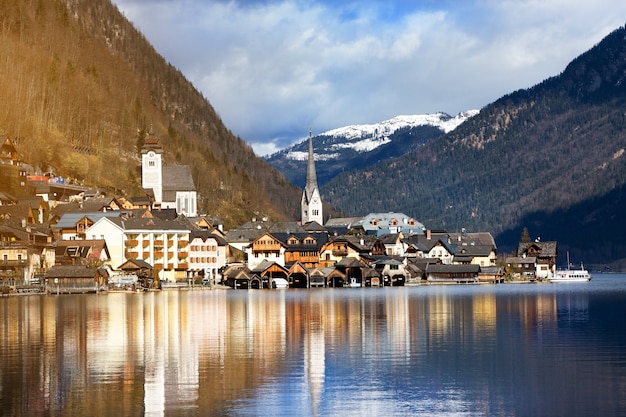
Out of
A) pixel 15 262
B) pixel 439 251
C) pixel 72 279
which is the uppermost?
pixel 439 251

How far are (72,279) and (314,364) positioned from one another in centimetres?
7869

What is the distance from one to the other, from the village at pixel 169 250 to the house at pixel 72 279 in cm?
11

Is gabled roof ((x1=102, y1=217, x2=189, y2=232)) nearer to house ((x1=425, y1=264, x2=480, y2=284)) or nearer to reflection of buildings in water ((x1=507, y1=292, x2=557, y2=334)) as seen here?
house ((x1=425, y1=264, x2=480, y2=284))

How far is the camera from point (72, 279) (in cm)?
11869

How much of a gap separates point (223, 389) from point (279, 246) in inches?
4757

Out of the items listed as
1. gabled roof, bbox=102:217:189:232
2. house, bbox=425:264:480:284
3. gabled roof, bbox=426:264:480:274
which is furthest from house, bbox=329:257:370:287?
gabled roof, bbox=102:217:189:232

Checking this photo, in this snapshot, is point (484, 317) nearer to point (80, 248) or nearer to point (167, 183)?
point (80, 248)

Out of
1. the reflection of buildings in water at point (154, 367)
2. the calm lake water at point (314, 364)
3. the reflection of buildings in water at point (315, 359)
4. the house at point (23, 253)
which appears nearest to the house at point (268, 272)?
the house at point (23, 253)

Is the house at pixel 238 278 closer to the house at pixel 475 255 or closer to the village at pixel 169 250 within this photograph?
the village at pixel 169 250

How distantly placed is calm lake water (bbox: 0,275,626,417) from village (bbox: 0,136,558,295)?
157 feet

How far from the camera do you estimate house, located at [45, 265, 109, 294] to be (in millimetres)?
116625

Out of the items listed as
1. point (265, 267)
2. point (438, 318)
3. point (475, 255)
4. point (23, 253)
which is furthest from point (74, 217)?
point (438, 318)

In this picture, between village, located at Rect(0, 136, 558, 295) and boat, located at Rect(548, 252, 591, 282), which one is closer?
village, located at Rect(0, 136, 558, 295)

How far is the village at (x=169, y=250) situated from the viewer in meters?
123
